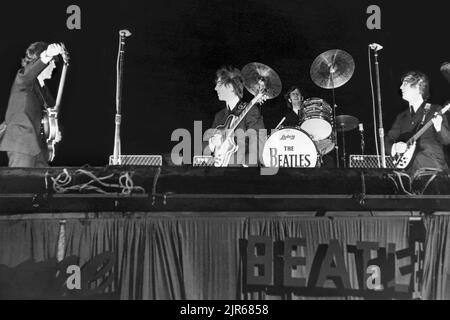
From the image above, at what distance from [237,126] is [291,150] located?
858mm

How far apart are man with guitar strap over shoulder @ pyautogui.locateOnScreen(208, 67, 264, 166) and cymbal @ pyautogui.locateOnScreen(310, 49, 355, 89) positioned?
3.90 ft

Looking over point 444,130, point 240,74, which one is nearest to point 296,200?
point 444,130

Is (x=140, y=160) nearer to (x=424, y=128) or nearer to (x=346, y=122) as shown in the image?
(x=346, y=122)

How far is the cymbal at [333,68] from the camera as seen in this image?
732 centimetres

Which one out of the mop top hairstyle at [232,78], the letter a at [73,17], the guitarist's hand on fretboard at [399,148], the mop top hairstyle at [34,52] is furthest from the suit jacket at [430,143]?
the letter a at [73,17]

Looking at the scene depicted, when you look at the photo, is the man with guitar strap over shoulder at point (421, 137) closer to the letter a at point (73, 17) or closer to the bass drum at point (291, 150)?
the bass drum at point (291, 150)

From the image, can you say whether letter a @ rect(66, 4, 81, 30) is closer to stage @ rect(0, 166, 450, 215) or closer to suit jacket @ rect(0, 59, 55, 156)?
suit jacket @ rect(0, 59, 55, 156)

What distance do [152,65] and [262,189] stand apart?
3.54 metres

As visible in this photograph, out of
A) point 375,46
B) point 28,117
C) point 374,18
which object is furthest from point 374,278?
point 374,18

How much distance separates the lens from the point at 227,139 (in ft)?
20.3

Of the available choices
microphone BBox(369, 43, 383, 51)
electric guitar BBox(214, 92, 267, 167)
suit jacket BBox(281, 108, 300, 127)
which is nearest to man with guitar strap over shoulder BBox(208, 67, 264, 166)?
electric guitar BBox(214, 92, 267, 167)

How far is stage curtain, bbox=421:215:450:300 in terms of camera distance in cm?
480

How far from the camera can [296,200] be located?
4.77 meters
